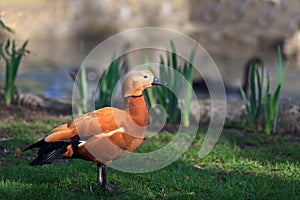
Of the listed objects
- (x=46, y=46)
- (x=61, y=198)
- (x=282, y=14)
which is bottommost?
(x=61, y=198)

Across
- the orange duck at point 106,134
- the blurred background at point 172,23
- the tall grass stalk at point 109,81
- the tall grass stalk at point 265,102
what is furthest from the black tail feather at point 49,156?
the blurred background at point 172,23

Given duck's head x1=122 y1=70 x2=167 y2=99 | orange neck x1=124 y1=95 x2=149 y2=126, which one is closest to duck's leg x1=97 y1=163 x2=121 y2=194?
orange neck x1=124 y1=95 x2=149 y2=126

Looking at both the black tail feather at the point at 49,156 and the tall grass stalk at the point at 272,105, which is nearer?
the black tail feather at the point at 49,156

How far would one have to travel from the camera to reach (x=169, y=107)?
7.80 meters

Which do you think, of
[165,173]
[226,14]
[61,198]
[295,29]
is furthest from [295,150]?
[226,14]

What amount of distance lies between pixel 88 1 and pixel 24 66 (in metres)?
8.17

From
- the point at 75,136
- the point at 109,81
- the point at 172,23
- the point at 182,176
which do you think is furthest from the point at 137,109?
the point at 172,23

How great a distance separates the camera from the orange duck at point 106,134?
14.6ft

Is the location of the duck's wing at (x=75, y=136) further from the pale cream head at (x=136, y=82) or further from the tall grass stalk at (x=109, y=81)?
the tall grass stalk at (x=109, y=81)

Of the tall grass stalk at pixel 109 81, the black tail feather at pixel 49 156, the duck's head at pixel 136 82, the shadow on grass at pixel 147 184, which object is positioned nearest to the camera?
the black tail feather at pixel 49 156

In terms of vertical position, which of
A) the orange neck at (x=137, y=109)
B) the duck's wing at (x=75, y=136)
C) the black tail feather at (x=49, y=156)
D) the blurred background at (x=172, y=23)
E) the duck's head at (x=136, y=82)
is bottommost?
the black tail feather at (x=49, y=156)

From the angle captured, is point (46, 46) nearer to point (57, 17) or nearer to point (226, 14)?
point (57, 17)

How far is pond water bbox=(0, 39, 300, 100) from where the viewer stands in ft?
41.3

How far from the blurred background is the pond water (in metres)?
0.07
